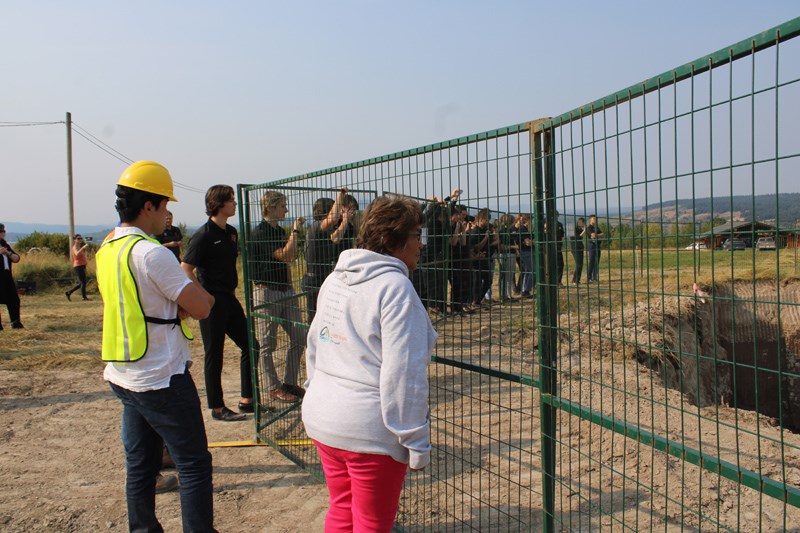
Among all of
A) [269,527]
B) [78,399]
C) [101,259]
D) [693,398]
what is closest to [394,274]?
[101,259]

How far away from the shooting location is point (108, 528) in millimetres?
3746

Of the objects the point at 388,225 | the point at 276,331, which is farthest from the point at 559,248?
the point at 276,331

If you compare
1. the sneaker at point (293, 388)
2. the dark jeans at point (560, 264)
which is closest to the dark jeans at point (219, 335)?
the sneaker at point (293, 388)

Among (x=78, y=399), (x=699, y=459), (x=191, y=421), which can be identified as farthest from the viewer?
(x=78, y=399)

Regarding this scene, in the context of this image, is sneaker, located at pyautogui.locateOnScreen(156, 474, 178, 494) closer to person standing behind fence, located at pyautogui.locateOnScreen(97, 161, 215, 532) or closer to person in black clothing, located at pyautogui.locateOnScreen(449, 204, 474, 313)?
person standing behind fence, located at pyautogui.locateOnScreen(97, 161, 215, 532)

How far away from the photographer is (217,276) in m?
5.16

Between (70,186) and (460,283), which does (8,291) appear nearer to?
(460,283)

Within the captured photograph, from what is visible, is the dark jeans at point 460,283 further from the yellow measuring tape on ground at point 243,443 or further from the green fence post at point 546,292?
the yellow measuring tape on ground at point 243,443

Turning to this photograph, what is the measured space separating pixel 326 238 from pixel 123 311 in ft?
4.76

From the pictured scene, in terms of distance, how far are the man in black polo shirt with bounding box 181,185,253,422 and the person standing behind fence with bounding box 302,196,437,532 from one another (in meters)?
2.98

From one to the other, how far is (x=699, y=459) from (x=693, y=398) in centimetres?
628

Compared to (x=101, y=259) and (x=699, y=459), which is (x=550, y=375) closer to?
(x=699, y=459)

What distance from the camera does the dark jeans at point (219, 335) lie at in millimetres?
5152

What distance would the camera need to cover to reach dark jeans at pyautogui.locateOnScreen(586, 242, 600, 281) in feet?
7.69
